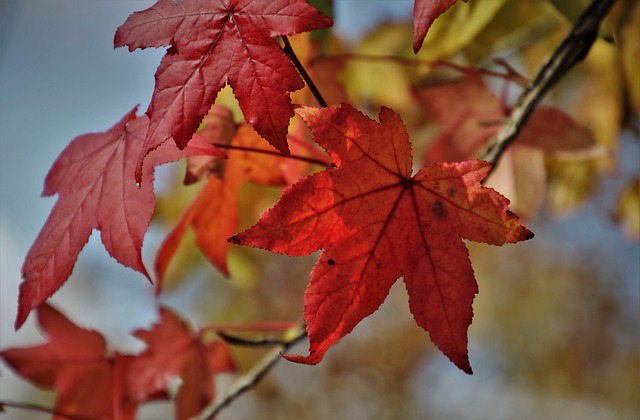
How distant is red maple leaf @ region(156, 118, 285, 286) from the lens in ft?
2.59

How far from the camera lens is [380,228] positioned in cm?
58

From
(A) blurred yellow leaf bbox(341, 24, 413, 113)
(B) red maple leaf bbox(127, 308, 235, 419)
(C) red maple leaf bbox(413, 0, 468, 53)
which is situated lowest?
(B) red maple leaf bbox(127, 308, 235, 419)

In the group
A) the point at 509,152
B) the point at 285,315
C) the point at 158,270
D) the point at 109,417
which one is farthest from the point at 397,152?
the point at 285,315

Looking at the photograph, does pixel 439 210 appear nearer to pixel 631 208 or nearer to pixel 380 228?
pixel 380 228

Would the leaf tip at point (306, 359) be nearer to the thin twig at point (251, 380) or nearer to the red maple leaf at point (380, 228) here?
the red maple leaf at point (380, 228)

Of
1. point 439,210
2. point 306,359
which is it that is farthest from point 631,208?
point 306,359

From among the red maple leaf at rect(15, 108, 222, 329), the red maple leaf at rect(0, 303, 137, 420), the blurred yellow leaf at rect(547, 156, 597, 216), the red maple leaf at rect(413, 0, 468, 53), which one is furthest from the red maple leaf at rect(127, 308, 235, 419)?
the blurred yellow leaf at rect(547, 156, 597, 216)

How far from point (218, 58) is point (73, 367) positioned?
62cm

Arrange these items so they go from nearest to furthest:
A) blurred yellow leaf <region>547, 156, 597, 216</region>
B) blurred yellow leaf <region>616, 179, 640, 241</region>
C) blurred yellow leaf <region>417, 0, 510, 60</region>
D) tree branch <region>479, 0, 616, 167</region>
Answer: tree branch <region>479, 0, 616, 167</region>
blurred yellow leaf <region>417, 0, 510, 60</region>
blurred yellow leaf <region>616, 179, 640, 241</region>
blurred yellow leaf <region>547, 156, 597, 216</region>

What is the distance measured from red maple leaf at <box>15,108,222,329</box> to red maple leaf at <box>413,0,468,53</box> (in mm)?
214

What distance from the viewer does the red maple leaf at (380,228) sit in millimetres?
533

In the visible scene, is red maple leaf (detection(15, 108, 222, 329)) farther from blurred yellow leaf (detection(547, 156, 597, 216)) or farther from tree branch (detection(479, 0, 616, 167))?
blurred yellow leaf (detection(547, 156, 597, 216))

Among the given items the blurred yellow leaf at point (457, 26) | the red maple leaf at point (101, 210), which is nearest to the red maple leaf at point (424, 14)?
the red maple leaf at point (101, 210)

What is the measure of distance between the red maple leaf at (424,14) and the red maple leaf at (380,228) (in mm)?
83
